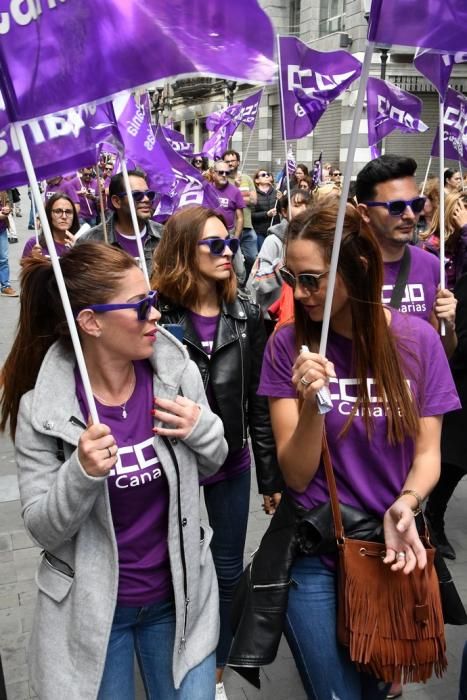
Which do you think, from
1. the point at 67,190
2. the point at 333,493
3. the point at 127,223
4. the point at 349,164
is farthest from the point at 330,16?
the point at 333,493

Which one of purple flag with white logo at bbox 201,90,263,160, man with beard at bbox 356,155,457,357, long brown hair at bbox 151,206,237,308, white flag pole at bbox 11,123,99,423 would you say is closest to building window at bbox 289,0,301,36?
purple flag with white logo at bbox 201,90,263,160

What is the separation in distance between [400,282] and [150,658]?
2.04 m

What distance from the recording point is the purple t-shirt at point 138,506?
1953mm

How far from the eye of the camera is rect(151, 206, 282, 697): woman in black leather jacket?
2.87 meters

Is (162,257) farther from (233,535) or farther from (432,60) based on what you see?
(432,60)

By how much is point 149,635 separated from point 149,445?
0.58 meters

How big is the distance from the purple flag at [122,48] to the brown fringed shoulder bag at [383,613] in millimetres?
1289

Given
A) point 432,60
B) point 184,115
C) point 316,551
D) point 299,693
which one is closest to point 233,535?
point 299,693

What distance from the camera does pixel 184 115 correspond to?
37281mm

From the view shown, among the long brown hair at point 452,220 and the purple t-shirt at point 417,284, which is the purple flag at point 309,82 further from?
the purple t-shirt at point 417,284

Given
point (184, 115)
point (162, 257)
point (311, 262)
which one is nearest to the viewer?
point (311, 262)

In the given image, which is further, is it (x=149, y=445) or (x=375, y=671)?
(x=149, y=445)

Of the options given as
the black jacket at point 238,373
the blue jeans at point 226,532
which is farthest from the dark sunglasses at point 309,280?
the blue jeans at point 226,532

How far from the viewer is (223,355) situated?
287cm
